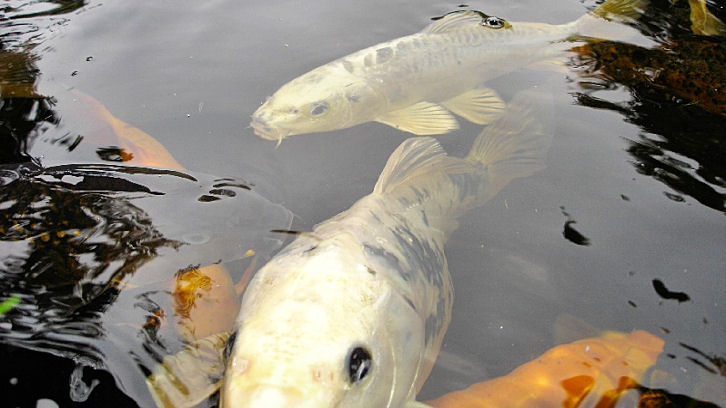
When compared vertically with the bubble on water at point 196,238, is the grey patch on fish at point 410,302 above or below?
below

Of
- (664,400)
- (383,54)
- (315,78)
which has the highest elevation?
(383,54)

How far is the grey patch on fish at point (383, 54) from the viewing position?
15.8ft

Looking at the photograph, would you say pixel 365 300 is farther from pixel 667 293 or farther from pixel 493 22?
pixel 493 22

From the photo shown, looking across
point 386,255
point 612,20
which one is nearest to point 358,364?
point 386,255

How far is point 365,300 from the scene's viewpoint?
7.36 ft

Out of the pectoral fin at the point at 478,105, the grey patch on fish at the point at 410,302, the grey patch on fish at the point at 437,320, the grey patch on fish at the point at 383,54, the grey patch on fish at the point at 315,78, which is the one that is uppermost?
the grey patch on fish at the point at 383,54

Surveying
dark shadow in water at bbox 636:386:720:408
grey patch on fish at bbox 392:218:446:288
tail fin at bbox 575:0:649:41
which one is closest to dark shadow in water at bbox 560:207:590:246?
grey patch on fish at bbox 392:218:446:288

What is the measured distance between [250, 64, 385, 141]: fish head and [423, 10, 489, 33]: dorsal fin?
1.02 metres

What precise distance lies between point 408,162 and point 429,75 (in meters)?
1.93

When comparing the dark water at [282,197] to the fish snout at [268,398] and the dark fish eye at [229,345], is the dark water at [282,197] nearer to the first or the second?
the dark fish eye at [229,345]

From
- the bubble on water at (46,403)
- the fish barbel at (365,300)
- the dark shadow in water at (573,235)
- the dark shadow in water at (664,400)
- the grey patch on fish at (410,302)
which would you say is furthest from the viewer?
the dark shadow in water at (573,235)

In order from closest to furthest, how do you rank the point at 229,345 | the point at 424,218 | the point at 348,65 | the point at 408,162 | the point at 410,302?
1. the point at 229,345
2. the point at 410,302
3. the point at 424,218
4. the point at 408,162
5. the point at 348,65

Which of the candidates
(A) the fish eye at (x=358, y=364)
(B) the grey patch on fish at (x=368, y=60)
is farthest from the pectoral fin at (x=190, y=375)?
(B) the grey patch on fish at (x=368, y=60)

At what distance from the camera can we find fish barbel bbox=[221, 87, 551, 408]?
188 cm
